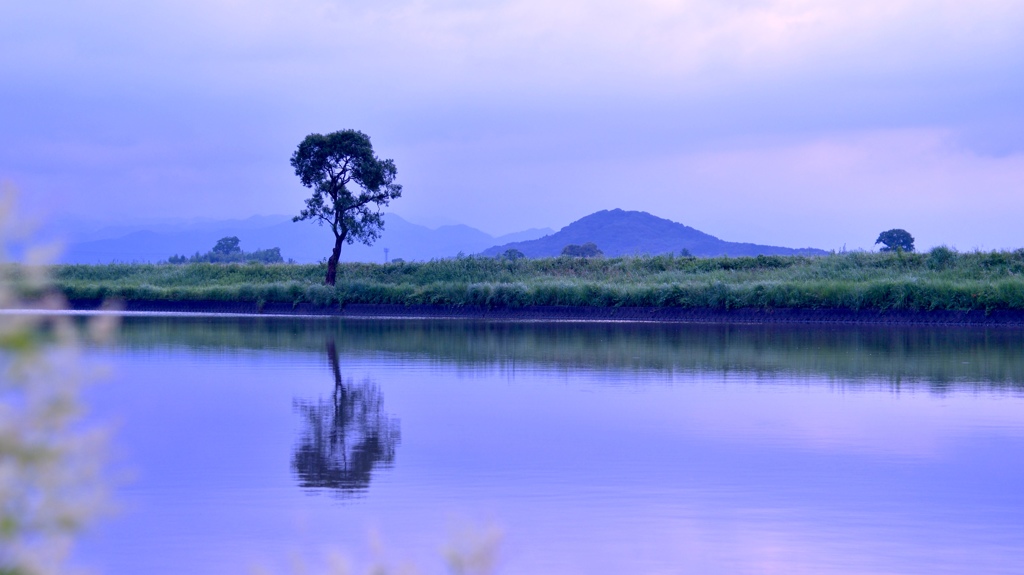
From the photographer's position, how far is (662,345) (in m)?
21.4

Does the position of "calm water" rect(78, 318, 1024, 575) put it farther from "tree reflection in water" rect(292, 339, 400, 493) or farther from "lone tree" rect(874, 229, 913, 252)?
"lone tree" rect(874, 229, 913, 252)

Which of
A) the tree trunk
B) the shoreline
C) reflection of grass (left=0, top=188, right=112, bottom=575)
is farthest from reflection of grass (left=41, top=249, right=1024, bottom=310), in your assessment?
reflection of grass (left=0, top=188, right=112, bottom=575)

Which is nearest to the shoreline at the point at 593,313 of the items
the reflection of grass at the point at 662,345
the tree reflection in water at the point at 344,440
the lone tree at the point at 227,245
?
the reflection of grass at the point at 662,345

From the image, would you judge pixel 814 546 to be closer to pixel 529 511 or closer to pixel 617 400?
pixel 529 511

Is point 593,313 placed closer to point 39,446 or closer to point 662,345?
point 662,345

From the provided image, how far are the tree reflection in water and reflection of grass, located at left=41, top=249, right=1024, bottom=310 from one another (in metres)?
20.5

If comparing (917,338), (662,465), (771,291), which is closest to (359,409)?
(662,465)

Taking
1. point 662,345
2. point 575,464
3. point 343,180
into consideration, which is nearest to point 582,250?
point 343,180

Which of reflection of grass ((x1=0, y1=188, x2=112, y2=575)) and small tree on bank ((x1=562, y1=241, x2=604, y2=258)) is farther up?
small tree on bank ((x1=562, y1=241, x2=604, y2=258))

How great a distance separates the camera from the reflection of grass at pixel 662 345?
642 inches

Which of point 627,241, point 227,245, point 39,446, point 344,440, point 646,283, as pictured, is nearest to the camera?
point 39,446

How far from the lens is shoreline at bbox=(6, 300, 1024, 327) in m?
29.8

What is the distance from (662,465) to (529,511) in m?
1.78

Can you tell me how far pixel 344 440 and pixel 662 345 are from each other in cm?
1251
